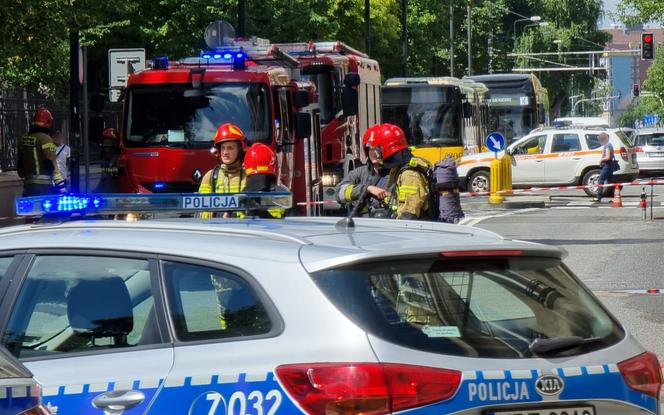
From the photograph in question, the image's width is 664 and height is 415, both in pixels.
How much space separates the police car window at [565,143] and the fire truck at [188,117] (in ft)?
56.0

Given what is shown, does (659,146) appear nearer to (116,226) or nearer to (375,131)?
(375,131)

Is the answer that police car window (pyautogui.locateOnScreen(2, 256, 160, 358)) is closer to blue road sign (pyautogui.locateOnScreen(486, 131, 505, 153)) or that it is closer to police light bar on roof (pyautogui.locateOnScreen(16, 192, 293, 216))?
police light bar on roof (pyautogui.locateOnScreen(16, 192, 293, 216))

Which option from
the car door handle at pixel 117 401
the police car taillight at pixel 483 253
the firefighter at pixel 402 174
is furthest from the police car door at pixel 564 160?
the car door handle at pixel 117 401

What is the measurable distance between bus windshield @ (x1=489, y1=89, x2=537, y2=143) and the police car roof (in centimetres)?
4050

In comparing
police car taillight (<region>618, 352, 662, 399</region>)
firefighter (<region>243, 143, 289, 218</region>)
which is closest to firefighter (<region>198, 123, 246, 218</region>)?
firefighter (<region>243, 143, 289, 218</region>)

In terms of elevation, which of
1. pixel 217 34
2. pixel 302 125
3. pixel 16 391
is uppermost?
pixel 217 34

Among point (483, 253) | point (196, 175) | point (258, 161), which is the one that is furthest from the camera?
point (196, 175)

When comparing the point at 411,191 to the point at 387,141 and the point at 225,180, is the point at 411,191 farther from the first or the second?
the point at 225,180

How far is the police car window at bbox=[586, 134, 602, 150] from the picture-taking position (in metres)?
33.6

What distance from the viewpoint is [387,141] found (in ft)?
31.9

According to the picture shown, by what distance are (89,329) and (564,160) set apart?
29652 mm

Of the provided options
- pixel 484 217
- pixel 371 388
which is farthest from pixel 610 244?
pixel 371 388

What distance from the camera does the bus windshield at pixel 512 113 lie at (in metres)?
45.5

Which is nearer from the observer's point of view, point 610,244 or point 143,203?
point 143,203
